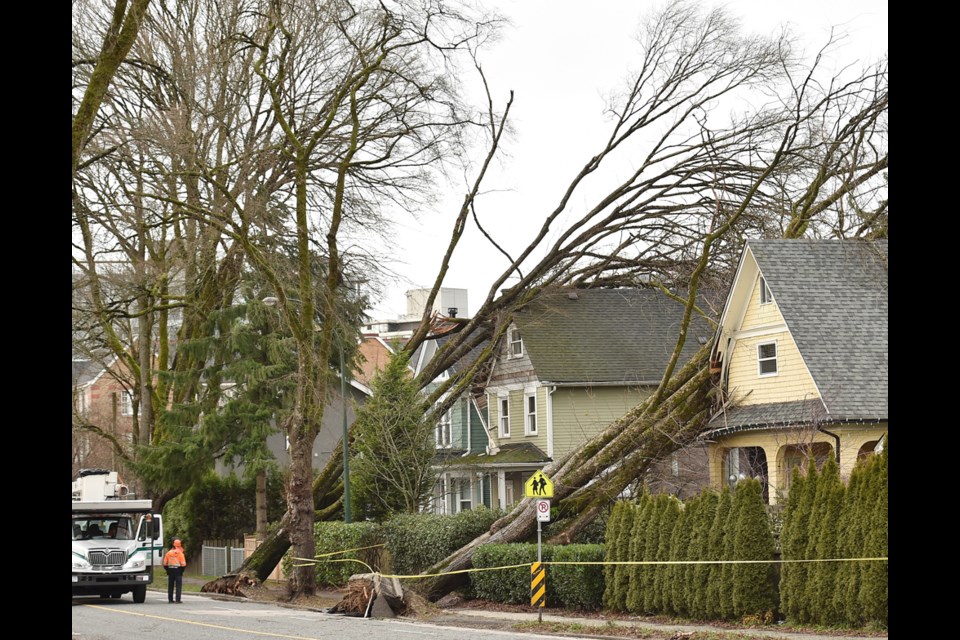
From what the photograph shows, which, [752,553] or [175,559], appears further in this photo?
[175,559]

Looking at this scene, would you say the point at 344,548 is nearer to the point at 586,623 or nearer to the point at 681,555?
the point at 586,623

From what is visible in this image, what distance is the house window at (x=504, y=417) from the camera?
49094 millimetres

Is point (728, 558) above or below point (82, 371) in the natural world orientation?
below

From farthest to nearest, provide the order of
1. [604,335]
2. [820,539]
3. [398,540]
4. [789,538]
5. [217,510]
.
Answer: [604,335], [217,510], [398,540], [789,538], [820,539]

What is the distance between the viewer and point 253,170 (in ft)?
112

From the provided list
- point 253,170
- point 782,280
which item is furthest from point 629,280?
point 253,170

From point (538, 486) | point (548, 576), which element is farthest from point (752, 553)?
point (548, 576)

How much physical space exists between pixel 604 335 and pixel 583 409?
4.00 meters

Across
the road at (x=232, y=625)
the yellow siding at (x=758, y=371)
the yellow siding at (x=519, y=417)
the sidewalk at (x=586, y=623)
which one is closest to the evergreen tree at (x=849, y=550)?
the sidewalk at (x=586, y=623)

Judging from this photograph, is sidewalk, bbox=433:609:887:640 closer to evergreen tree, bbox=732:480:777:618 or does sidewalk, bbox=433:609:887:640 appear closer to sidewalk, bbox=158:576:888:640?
sidewalk, bbox=158:576:888:640

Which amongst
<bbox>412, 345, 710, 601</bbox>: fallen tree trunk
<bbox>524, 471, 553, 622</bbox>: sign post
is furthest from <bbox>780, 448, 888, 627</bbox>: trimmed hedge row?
<bbox>412, 345, 710, 601</bbox>: fallen tree trunk

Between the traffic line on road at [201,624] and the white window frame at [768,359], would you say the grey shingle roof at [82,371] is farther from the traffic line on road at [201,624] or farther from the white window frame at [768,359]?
the white window frame at [768,359]

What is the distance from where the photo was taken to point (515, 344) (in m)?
48.7
